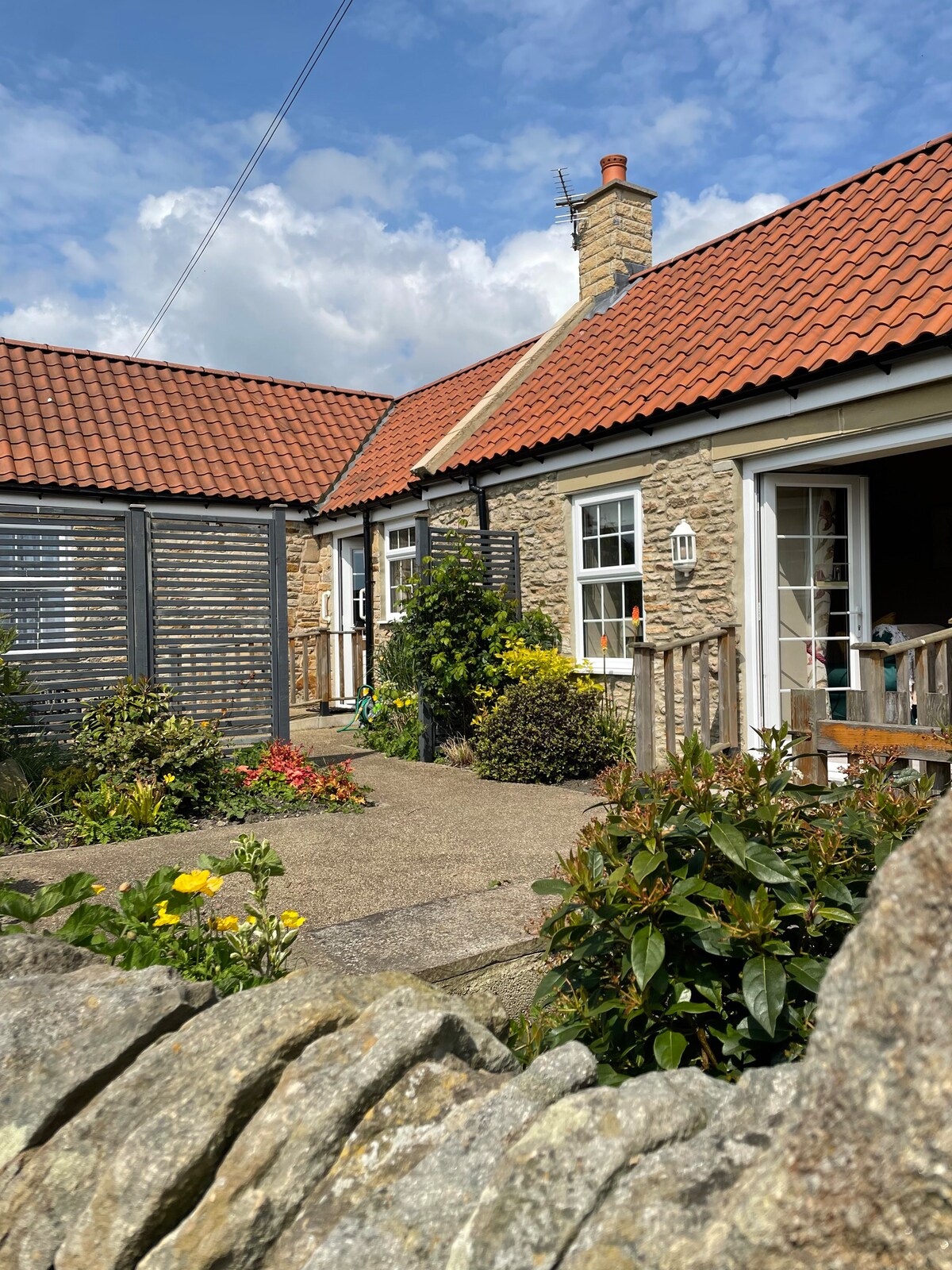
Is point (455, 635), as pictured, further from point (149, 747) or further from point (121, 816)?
point (121, 816)

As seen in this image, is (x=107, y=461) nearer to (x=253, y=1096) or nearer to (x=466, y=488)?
(x=466, y=488)

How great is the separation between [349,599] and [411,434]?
2.58m

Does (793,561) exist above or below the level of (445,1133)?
above

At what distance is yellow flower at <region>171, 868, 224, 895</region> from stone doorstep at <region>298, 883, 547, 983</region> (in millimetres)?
692

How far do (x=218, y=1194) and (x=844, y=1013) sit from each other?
1.06 m

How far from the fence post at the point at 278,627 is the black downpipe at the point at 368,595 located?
4.56 meters

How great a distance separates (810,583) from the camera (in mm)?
7594

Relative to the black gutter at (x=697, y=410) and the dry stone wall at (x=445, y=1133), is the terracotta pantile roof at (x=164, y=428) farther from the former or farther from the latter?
the dry stone wall at (x=445, y=1133)

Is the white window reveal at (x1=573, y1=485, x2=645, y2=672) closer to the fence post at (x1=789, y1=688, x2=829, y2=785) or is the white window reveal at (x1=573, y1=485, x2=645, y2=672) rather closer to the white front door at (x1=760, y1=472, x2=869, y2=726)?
the white front door at (x1=760, y1=472, x2=869, y2=726)

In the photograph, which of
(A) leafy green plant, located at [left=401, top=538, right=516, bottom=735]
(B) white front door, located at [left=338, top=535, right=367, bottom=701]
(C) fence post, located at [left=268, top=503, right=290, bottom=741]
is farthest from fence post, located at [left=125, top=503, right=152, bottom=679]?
(B) white front door, located at [left=338, top=535, right=367, bottom=701]

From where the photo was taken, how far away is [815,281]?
799 cm

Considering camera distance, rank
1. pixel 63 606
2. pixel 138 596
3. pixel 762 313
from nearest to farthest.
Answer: pixel 63 606
pixel 138 596
pixel 762 313

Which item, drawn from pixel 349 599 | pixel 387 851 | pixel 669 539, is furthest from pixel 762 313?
pixel 349 599

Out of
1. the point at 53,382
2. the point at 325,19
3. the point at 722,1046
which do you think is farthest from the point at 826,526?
the point at 53,382
